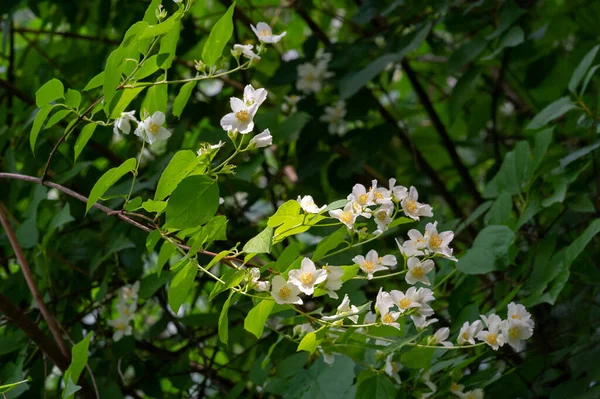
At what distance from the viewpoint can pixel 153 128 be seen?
72cm

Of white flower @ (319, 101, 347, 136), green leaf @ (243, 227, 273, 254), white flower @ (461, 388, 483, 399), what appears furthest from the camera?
white flower @ (319, 101, 347, 136)

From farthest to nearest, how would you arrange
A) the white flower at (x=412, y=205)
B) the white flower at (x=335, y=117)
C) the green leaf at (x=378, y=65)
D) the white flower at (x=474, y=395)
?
the white flower at (x=335, y=117) < the green leaf at (x=378, y=65) < the white flower at (x=474, y=395) < the white flower at (x=412, y=205)

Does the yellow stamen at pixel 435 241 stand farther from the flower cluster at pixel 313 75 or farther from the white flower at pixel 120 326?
the flower cluster at pixel 313 75

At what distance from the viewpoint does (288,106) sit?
4.55 feet

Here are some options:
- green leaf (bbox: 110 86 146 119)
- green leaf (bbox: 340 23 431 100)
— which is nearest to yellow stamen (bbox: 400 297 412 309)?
green leaf (bbox: 110 86 146 119)

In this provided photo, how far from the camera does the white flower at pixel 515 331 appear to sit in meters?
0.79

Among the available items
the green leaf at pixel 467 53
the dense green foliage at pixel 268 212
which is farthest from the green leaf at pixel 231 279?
the green leaf at pixel 467 53

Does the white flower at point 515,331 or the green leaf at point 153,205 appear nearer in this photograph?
the green leaf at point 153,205

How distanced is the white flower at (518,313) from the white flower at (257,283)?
0.29 m

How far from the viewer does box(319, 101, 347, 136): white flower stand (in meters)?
1.34

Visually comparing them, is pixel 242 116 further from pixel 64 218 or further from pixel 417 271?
pixel 64 218

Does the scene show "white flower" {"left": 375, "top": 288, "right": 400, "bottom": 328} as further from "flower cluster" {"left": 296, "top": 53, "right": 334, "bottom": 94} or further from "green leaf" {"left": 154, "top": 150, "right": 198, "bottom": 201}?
"flower cluster" {"left": 296, "top": 53, "right": 334, "bottom": 94}

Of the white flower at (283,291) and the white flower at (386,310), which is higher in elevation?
the white flower at (283,291)

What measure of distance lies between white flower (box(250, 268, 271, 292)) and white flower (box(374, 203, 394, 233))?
12 centimetres
